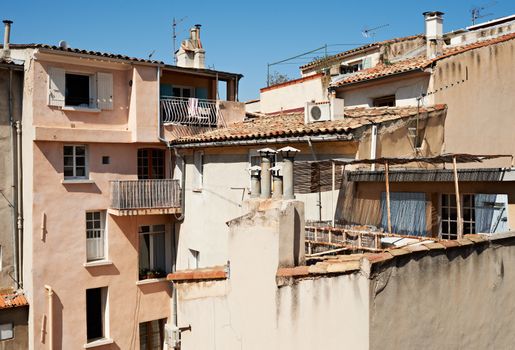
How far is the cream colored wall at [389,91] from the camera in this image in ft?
54.1

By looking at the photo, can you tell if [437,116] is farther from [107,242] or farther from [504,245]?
[107,242]

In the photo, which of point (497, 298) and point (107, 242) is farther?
point (107, 242)

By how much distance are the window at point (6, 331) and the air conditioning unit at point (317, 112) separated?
473 inches

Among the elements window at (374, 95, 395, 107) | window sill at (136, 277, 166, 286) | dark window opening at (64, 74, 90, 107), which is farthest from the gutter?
window at (374, 95, 395, 107)

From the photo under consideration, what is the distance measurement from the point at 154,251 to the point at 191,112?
565 centimetres

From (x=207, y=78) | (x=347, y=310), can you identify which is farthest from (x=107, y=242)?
(x=347, y=310)

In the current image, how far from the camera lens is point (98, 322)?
19266 mm

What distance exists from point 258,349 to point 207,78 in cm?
1623

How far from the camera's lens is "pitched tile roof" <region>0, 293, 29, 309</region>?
17.1 m

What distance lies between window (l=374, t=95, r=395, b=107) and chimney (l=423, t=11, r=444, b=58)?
1840mm

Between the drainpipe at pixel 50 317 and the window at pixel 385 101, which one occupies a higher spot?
the window at pixel 385 101

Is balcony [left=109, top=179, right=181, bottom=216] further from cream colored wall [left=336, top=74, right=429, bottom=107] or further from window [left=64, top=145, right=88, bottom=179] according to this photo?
cream colored wall [left=336, top=74, right=429, bottom=107]

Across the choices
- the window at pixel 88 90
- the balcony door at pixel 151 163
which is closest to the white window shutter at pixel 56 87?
the window at pixel 88 90

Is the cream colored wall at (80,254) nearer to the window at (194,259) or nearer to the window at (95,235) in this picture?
Answer: the window at (95,235)
